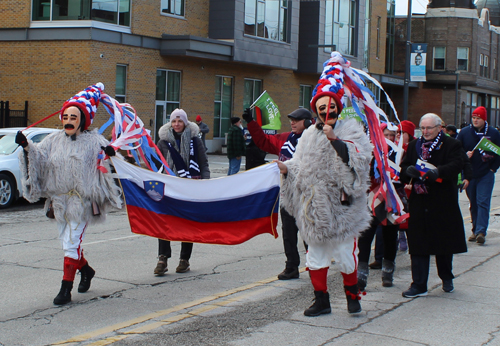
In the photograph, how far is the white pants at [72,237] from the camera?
6004mm

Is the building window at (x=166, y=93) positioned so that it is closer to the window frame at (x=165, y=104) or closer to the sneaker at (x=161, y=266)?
the window frame at (x=165, y=104)

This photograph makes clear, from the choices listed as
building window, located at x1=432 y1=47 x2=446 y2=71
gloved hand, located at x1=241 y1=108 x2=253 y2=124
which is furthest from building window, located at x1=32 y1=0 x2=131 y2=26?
building window, located at x1=432 y1=47 x2=446 y2=71

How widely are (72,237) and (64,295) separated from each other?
56 centimetres

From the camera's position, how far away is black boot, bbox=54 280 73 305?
591cm

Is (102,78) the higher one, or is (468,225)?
(102,78)

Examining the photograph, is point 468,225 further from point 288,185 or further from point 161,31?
point 161,31

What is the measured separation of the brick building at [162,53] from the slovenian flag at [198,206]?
55.2 ft

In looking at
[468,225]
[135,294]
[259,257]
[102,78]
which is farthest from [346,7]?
[135,294]

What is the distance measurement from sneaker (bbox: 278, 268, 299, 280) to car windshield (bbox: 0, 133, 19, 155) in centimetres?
844

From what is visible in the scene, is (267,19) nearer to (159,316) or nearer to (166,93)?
(166,93)

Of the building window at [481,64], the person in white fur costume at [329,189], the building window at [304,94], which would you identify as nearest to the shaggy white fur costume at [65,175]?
the person in white fur costume at [329,189]

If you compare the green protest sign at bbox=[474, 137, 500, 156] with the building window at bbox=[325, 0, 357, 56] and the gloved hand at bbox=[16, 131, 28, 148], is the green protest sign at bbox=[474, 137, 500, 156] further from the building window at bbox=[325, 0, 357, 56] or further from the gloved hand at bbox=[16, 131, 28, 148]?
the building window at bbox=[325, 0, 357, 56]

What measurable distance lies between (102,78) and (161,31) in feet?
12.7

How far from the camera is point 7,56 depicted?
78.2ft
